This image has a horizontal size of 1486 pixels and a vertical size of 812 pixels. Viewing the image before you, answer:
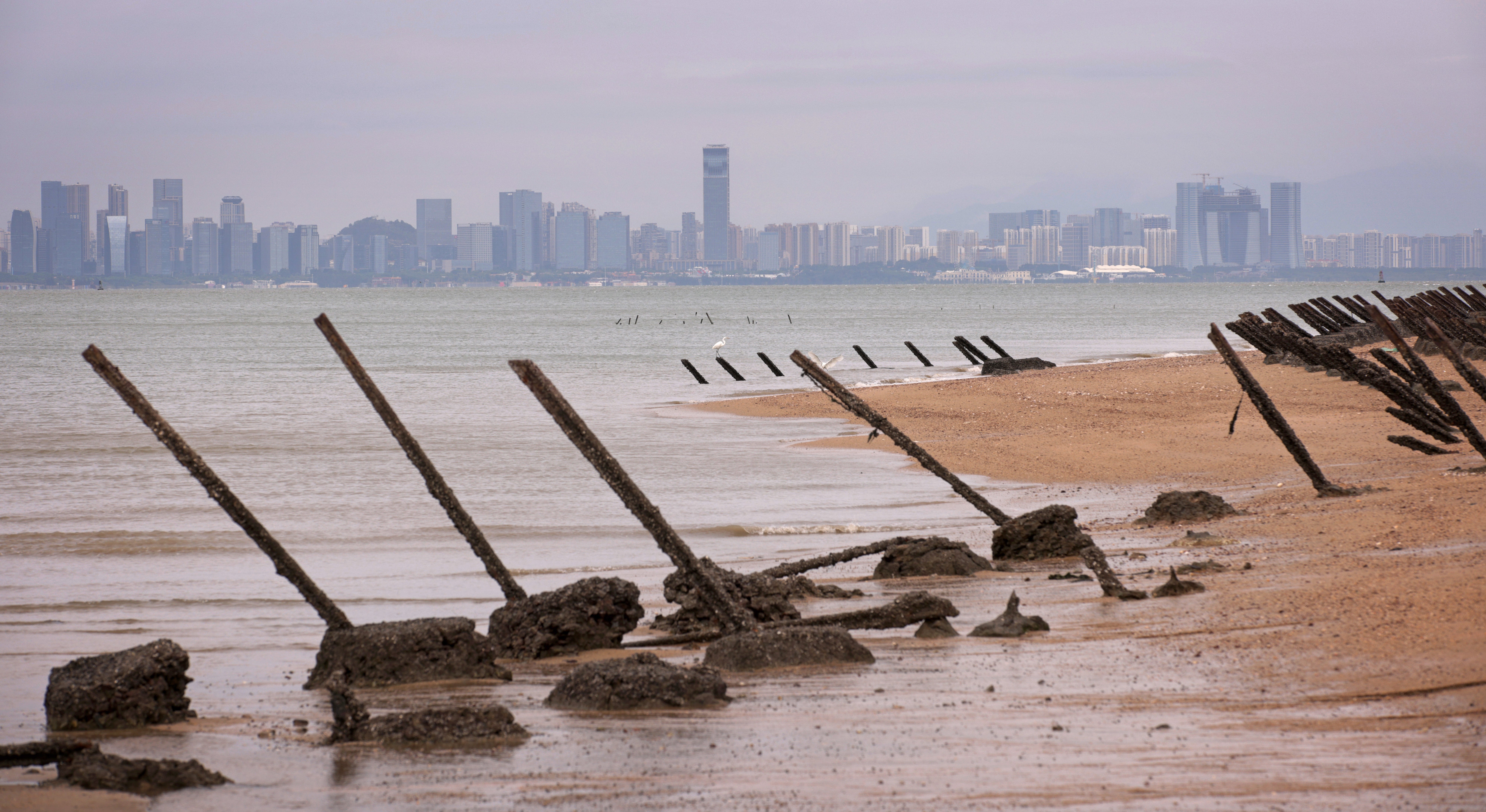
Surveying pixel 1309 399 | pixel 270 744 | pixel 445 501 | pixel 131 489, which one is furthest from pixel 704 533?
pixel 1309 399

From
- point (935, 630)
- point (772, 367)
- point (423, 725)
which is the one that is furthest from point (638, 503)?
point (772, 367)

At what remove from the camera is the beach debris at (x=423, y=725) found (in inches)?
252

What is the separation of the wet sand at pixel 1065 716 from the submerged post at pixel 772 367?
1354 inches

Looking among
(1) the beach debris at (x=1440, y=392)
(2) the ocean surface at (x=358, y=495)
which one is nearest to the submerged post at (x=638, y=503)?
(2) the ocean surface at (x=358, y=495)

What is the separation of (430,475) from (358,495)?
9536 millimetres

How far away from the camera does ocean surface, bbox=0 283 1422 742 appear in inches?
427

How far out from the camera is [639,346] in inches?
2768

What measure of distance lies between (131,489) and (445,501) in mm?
11970

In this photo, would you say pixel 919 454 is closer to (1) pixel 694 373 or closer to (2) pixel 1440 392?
(2) pixel 1440 392

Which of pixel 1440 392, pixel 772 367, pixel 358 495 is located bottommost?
pixel 358 495

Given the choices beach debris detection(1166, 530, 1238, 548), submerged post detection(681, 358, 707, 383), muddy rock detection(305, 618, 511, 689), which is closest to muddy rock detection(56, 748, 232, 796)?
muddy rock detection(305, 618, 511, 689)

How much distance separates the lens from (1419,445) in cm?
1494

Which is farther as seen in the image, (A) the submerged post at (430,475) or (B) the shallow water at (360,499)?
(B) the shallow water at (360,499)

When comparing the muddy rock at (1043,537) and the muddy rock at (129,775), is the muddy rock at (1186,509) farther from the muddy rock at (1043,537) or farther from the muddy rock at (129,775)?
the muddy rock at (129,775)
